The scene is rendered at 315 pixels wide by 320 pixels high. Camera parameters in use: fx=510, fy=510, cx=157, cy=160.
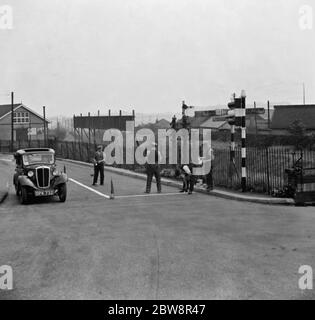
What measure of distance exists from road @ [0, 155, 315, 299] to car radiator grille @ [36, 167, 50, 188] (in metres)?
1.56

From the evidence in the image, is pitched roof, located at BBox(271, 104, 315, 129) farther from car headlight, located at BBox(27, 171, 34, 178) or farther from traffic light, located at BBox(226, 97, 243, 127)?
car headlight, located at BBox(27, 171, 34, 178)

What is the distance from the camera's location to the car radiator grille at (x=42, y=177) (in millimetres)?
16719

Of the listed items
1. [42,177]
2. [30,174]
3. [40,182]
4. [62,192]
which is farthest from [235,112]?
[30,174]

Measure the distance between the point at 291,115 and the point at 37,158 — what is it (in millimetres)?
47249

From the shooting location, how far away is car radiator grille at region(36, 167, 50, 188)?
1672 cm

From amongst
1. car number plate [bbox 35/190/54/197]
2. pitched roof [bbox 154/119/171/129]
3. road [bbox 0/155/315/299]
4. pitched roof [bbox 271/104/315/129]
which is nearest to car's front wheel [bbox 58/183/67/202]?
car number plate [bbox 35/190/54/197]

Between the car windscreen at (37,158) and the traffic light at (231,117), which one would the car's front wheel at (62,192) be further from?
the traffic light at (231,117)

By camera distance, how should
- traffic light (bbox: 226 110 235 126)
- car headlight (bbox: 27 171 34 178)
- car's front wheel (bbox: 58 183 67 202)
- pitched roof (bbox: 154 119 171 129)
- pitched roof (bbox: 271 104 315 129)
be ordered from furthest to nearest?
pitched roof (bbox: 271 104 315 129) → pitched roof (bbox: 154 119 171 129) → traffic light (bbox: 226 110 235 126) → car headlight (bbox: 27 171 34 178) → car's front wheel (bbox: 58 183 67 202)

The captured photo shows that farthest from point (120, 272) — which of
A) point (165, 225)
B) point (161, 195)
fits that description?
point (161, 195)

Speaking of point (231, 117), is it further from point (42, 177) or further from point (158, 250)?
point (158, 250)

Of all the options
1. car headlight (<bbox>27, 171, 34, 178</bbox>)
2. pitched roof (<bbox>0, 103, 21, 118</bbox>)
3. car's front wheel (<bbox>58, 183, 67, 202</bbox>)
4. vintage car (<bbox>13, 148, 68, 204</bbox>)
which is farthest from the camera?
pitched roof (<bbox>0, 103, 21, 118</bbox>)

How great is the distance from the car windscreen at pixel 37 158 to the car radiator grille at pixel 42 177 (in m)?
1.00

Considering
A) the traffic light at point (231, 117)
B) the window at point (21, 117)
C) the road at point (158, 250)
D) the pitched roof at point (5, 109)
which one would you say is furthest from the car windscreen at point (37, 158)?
the pitched roof at point (5, 109)

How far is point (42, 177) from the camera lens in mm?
16781
